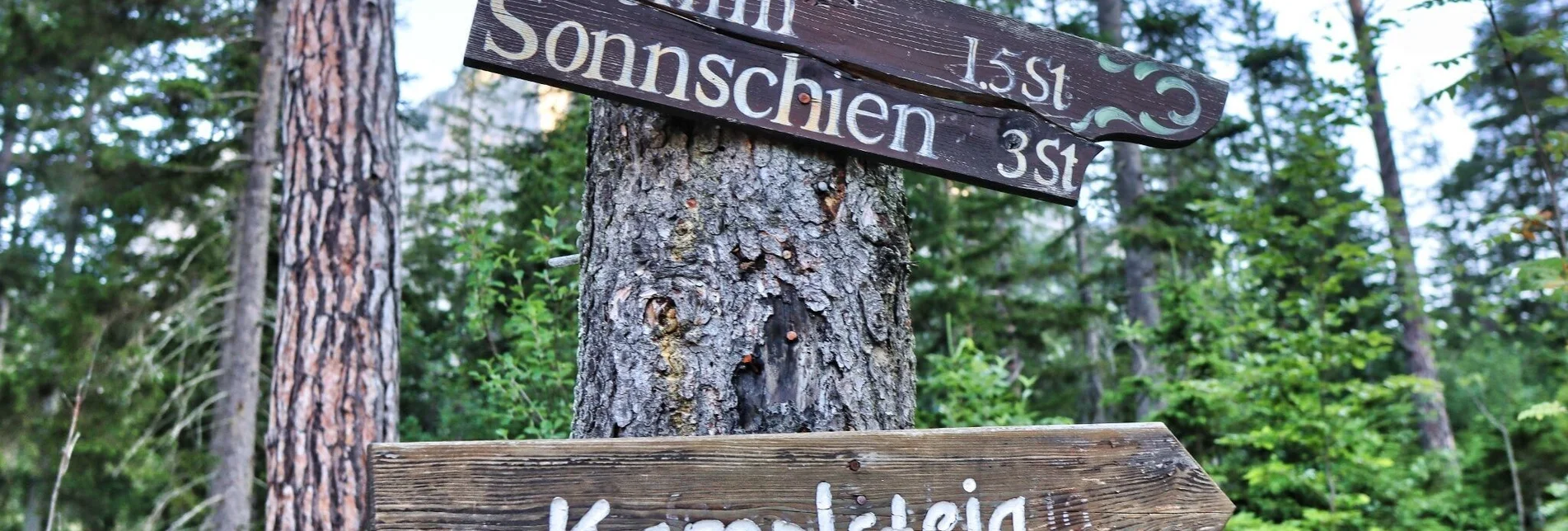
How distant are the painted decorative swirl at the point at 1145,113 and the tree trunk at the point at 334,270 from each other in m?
3.28

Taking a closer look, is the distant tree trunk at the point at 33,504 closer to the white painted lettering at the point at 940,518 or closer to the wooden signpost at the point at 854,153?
the wooden signpost at the point at 854,153

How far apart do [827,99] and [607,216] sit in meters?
0.42

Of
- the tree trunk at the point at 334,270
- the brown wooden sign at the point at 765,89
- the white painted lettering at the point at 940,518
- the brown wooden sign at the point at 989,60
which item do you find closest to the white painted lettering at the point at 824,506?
the white painted lettering at the point at 940,518

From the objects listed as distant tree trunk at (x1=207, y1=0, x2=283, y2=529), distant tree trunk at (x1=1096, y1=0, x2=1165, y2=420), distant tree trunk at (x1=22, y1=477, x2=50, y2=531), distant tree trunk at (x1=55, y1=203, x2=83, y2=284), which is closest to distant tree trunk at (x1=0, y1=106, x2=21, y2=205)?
distant tree trunk at (x1=55, y1=203, x2=83, y2=284)

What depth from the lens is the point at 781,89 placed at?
4.88ft

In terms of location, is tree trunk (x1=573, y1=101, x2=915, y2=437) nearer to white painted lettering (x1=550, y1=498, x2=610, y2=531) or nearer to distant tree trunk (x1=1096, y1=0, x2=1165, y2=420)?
white painted lettering (x1=550, y1=498, x2=610, y2=531)

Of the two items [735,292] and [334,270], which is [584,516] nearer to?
[735,292]

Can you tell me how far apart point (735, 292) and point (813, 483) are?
0.39 metres

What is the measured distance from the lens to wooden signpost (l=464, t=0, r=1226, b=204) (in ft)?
Answer: 4.61

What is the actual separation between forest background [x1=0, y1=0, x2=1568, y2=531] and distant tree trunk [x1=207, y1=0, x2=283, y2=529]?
0.21 meters

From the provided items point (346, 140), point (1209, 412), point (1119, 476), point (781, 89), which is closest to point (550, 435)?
point (346, 140)

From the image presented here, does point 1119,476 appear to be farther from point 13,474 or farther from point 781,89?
point 13,474

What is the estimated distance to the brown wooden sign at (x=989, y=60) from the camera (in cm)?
150

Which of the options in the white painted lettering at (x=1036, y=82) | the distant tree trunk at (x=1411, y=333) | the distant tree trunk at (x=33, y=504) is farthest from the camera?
the distant tree trunk at (x=33, y=504)
